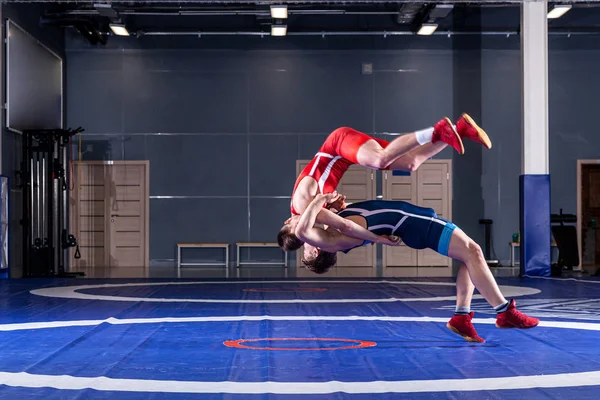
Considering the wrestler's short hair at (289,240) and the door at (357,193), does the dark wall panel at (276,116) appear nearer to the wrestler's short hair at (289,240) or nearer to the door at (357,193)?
the door at (357,193)

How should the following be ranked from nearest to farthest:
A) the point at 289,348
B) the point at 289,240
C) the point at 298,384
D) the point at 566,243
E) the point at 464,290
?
the point at 298,384, the point at 289,348, the point at 464,290, the point at 289,240, the point at 566,243

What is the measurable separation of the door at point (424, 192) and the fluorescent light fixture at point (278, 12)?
395 centimetres

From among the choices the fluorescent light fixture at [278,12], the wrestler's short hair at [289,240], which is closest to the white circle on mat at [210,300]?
the wrestler's short hair at [289,240]

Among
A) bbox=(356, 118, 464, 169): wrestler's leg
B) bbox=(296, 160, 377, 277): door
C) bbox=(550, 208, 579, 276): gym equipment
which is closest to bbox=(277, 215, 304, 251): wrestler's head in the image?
bbox=(356, 118, 464, 169): wrestler's leg

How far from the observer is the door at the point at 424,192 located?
Result: 609 inches

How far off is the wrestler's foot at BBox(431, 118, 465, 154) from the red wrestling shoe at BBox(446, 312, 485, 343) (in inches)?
47.1

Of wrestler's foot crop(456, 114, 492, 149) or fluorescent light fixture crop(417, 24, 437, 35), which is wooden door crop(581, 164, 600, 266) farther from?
wrestler's foot crop(456, 114, 492, 149)

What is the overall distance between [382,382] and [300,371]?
1.65 feet

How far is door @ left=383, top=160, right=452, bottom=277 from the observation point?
50.8 ft

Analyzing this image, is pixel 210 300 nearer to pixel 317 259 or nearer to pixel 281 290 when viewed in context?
pixel 281 290

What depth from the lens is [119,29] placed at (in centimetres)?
1460

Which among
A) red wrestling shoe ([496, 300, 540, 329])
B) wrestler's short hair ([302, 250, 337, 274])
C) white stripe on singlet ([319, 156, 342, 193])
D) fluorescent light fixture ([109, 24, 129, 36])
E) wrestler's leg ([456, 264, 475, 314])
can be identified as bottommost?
red wrestling shoe ([496, 300, 540, 329])

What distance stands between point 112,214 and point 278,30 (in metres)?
5.04

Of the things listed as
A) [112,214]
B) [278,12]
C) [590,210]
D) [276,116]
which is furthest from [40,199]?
[590,210]
